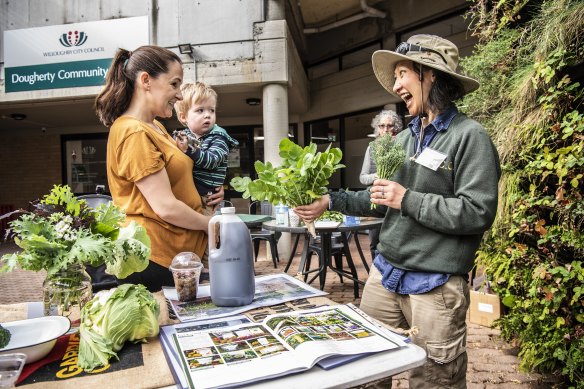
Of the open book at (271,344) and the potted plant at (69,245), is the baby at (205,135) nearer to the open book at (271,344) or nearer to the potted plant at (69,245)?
the potted plant at (69,245)

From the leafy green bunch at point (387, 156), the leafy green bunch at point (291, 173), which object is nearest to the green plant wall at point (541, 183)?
the leafy green bunch at point (387, 156)

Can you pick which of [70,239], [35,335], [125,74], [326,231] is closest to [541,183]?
[326,231]

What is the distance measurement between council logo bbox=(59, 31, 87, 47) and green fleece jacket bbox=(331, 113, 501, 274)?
25.7 ft

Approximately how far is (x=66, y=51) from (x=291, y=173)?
8046mm

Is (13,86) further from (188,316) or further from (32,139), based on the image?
(188,316)

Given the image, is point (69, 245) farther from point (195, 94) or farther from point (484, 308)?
point (484, 308)

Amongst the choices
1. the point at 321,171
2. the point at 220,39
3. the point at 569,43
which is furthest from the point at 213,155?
the point at 220,39

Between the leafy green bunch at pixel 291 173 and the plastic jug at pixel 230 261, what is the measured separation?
0.45ft

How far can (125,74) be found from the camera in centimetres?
176

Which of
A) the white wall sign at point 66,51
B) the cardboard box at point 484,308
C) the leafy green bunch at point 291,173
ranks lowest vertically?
the cardboard box at point 484,308

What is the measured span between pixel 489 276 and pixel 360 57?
7.98 m

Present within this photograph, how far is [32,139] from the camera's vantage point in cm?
1184

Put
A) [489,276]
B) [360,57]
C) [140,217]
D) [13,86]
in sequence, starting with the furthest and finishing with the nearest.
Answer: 1. [360,57]
2. [13,86]
3. [489,276]
4. [140,217]

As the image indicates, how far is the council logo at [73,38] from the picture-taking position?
7.57 meters
